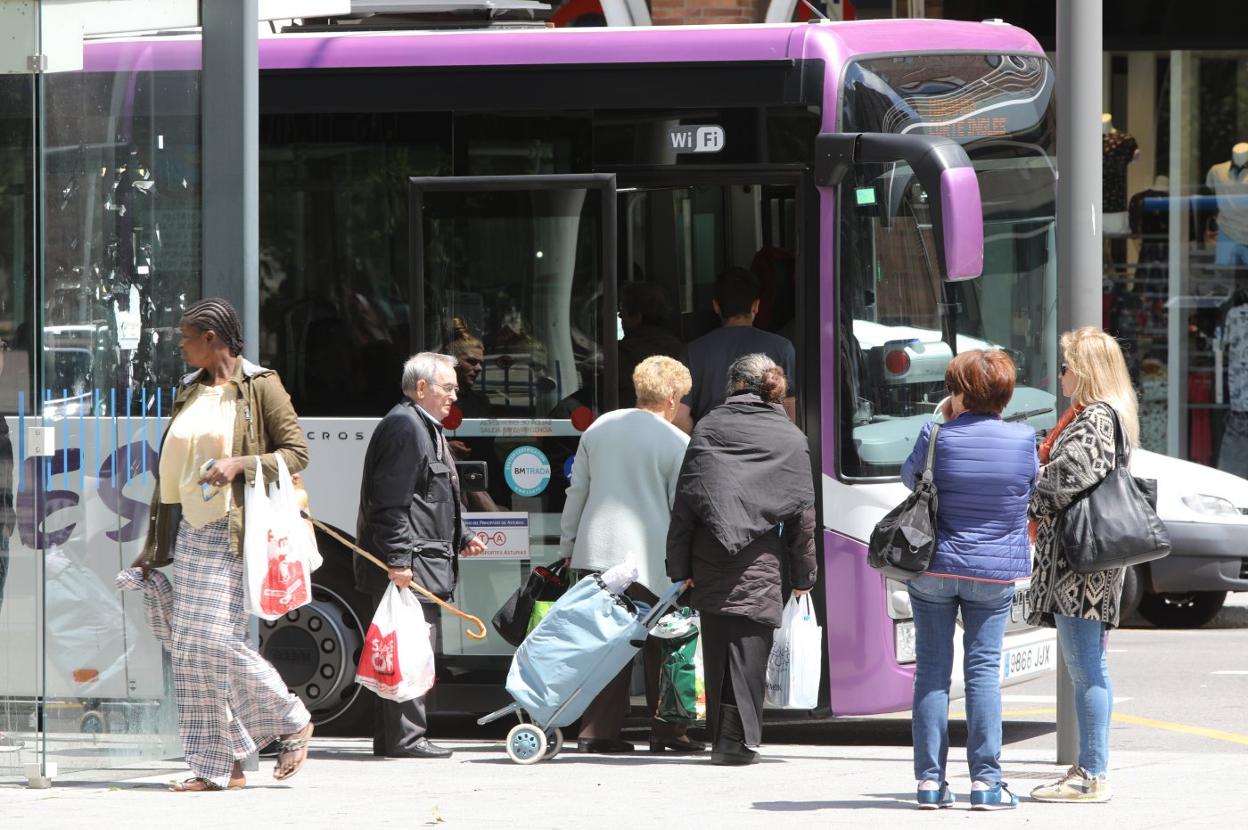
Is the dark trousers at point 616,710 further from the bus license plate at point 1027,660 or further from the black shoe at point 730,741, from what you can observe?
the bus license plate at point 1027,660

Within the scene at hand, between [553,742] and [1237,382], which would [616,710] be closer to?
[553,742]

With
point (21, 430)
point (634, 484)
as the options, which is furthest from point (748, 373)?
point (21, 430)

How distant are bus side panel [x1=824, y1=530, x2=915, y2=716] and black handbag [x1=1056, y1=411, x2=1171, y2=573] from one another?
4.73 feet

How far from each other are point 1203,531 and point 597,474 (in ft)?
17.6

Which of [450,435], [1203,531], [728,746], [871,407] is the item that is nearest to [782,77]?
[871,407]

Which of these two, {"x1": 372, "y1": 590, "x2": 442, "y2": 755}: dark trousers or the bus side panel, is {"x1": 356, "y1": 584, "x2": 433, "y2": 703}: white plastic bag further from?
the bus side panel

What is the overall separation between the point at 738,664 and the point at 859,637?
636 millimetres

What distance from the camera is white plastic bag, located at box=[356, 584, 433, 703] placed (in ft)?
25.5

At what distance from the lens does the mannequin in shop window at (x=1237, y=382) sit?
18.2 metres

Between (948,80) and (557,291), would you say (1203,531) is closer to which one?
(948,80)

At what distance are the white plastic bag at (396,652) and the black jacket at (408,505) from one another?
6.8 inches

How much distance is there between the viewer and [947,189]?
769cm

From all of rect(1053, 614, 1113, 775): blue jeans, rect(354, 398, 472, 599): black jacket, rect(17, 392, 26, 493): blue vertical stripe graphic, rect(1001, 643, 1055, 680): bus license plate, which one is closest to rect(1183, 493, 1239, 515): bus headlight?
rect(1001, 643, 1055, 680): bus license plate

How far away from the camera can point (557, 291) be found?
8336 millimetres
